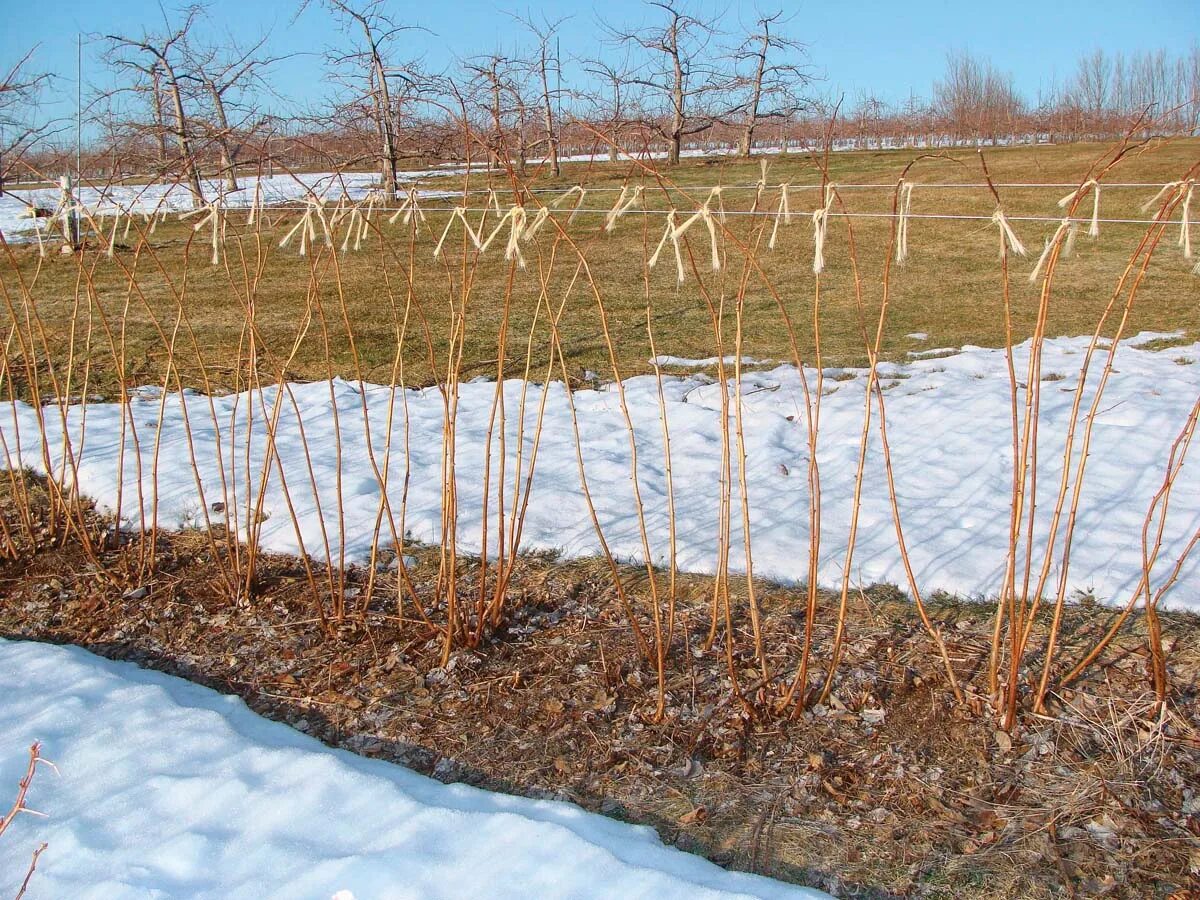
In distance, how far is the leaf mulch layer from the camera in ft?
5.79

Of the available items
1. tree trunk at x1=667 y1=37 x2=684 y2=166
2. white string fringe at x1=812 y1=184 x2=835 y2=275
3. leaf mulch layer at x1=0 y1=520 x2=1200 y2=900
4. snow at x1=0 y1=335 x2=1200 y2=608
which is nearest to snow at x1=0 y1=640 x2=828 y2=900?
leaf mulch layer at x1=0 y1=520 x2=1200 y2=900

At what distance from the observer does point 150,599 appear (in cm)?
284

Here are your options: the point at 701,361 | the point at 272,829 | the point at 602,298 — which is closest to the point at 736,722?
the point at 272,829

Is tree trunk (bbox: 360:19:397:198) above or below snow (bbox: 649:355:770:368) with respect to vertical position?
above

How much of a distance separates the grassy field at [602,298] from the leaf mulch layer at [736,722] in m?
0.99

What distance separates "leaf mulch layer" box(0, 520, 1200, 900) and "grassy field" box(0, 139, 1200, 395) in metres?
0.99

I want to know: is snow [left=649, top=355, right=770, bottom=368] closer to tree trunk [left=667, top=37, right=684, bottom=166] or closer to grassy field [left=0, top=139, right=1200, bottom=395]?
grassy field [left=0, top=139, right=1200, bottom=395]

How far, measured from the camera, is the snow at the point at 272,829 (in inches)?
64.6

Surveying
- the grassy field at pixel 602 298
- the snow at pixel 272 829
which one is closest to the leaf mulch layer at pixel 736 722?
the snow at pixel 272 829

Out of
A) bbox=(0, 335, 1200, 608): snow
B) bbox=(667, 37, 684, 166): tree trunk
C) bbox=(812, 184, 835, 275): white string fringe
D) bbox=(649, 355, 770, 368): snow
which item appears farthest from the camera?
bbox=(667, 37, 684, 166): tree trunk

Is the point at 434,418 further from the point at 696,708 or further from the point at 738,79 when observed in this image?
the point at 738,79

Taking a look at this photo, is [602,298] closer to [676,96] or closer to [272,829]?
[272,829]

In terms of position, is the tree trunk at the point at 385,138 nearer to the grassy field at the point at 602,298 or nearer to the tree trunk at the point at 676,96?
the grassy field at the point at 602,298

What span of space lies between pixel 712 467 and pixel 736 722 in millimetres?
1650
